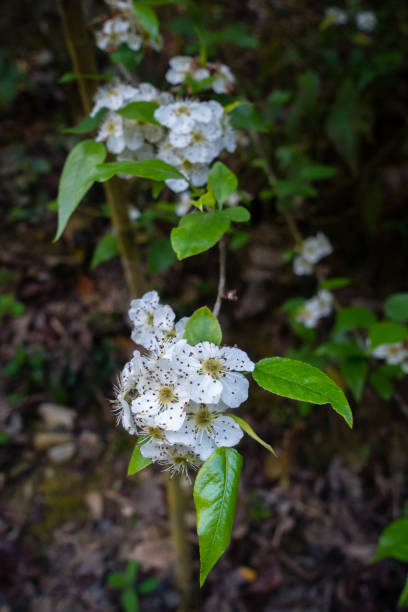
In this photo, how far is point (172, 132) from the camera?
93 centimetres

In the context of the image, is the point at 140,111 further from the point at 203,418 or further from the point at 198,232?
the point at 203,418

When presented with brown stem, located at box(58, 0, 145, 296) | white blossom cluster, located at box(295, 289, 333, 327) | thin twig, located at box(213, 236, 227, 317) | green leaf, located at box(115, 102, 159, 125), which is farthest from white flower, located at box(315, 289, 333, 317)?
green leaf, located at box(115, 102, 159, 125)

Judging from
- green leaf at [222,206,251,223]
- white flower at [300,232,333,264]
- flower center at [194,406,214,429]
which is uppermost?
green leaf at [222,206,251,223]

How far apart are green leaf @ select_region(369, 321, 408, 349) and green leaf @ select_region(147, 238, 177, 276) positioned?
610 mm

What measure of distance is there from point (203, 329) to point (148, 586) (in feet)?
5.23

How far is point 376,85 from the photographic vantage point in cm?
230

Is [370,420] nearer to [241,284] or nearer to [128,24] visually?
[241,284]

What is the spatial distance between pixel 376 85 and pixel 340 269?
90 centimetres

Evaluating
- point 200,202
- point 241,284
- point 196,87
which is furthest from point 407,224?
point 200,202

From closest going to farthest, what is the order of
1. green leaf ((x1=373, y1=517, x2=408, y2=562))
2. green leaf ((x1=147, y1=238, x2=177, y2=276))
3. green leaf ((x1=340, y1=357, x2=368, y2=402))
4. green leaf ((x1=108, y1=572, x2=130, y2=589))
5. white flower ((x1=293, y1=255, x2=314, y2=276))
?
green leaf ((x1=373, y1=517, x2=408, y2=562)), green leaf ((x1=340, y1=357, x2=368, y2=402)), green leaf ((x1=147, y1=238, x2=177, y2=276)), green leaf ((x1=108, y1=572, x2=130, y2=589)), white flower ((x1=293, y1=255, x2=314, y2=276))

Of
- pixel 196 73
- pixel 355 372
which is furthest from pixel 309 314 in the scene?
pixel 196 73

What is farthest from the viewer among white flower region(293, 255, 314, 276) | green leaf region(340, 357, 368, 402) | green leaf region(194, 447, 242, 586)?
white flower region(293, 255, 314, 276)

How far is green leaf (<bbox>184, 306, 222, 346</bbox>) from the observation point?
698 mm

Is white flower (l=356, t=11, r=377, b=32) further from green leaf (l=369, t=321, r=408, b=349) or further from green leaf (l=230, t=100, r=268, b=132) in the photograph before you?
green leaf (l=369, t=321, r=408, b=349)
